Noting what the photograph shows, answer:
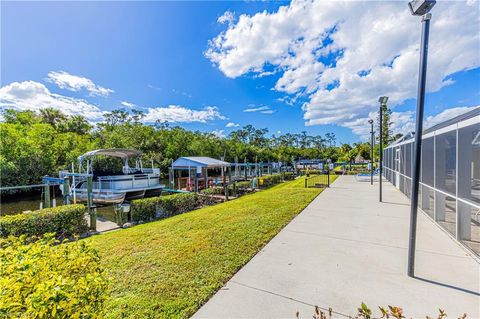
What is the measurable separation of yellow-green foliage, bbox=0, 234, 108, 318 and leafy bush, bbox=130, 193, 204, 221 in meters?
6.21

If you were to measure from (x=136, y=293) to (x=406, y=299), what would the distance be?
10.9 ft

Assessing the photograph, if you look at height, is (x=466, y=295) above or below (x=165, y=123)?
below

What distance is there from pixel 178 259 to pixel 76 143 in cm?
2266

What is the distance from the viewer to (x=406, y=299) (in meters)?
2.62

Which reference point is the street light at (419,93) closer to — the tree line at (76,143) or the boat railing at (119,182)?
the boat railing at (119,182)

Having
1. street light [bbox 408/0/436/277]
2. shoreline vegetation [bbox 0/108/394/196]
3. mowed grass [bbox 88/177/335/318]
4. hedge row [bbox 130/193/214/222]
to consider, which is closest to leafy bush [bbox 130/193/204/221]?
hedge row [bbox 130/193/214/222]

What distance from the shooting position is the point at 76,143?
20.9m

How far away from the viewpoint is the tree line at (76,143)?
50.2ft

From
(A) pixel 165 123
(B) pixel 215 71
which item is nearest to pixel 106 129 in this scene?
(A) pixel 165 123

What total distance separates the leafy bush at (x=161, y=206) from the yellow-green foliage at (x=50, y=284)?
6.21 metres

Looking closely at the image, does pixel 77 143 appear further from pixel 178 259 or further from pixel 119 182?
pixel 178 259

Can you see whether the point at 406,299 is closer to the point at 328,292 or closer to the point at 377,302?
the point at 377,302

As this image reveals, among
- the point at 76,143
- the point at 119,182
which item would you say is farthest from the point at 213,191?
the point at 76,143

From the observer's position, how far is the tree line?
15289 mm
